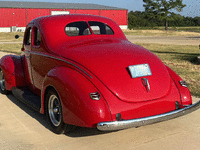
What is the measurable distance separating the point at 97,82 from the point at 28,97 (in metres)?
1.76

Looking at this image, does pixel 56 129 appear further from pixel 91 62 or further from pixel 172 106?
pixel 172 106

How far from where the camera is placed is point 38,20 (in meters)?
4.77

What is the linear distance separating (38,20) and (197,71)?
530 centimetres

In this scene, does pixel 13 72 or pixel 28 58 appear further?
pixel 13 72

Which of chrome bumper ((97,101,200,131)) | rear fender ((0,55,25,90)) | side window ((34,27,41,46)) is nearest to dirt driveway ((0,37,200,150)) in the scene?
chrome bumper ((97,101,200,131))

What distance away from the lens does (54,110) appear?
3.79 m

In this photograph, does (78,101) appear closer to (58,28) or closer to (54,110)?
(54,110)

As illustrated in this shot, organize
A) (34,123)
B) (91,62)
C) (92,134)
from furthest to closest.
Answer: (34,123), (92,134), (91,62)

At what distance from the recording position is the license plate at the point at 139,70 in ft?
11.5

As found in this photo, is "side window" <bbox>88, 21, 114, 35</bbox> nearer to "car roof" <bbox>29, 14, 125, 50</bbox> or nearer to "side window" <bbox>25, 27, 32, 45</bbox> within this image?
"car roof" <bbox>29, 14, 125, 50</bbox>

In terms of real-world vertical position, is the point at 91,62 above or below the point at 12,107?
above

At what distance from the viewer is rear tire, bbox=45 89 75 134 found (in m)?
3.63

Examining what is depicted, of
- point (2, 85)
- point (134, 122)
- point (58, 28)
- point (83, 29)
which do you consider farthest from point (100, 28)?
point (2, 85)

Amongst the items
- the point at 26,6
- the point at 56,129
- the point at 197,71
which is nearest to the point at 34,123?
the point at 56,129
